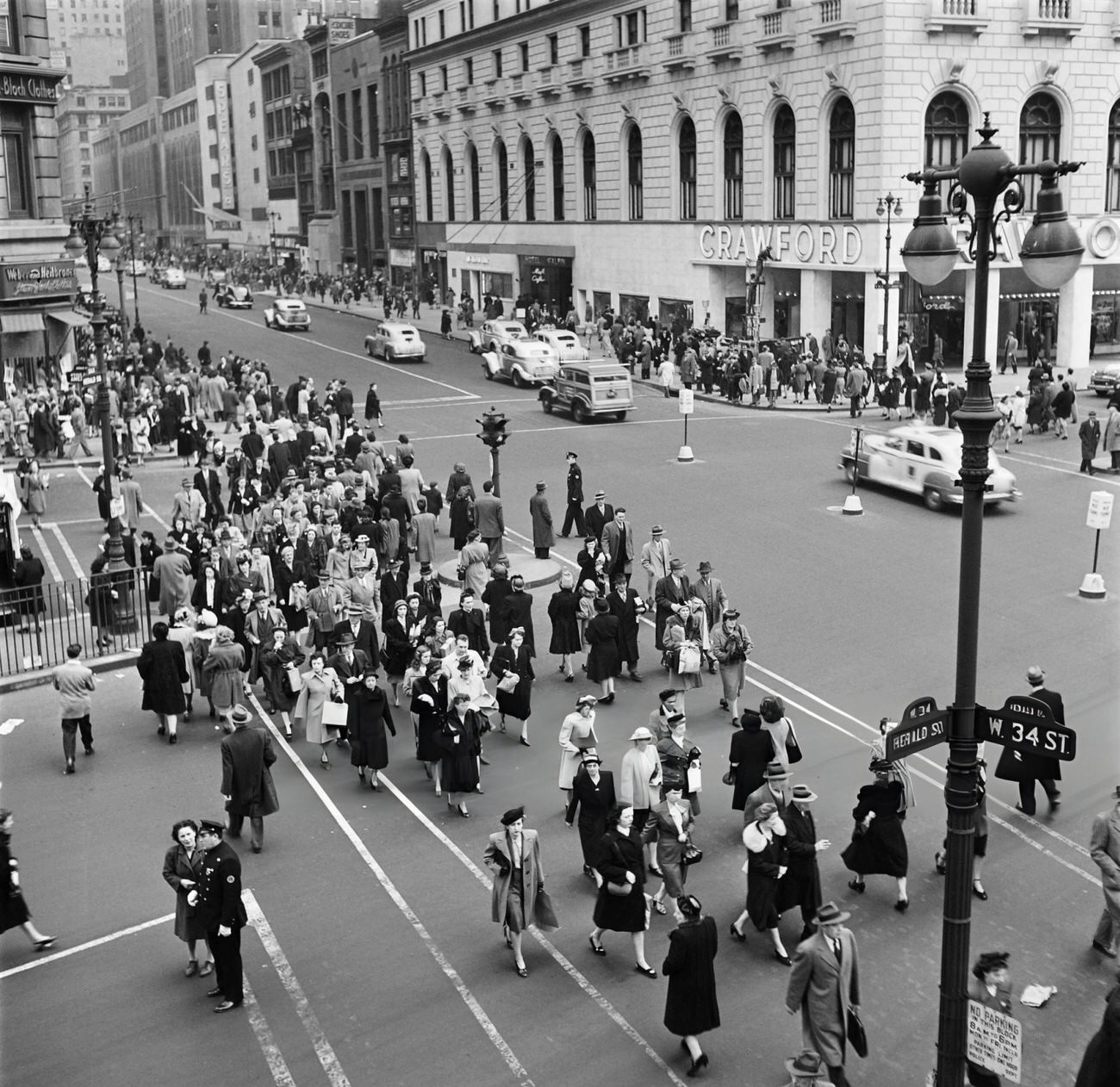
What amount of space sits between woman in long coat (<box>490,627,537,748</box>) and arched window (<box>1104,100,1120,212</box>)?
39406 millimetres

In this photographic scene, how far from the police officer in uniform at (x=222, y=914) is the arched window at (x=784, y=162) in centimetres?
4387

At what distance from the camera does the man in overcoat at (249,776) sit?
13.2 meters

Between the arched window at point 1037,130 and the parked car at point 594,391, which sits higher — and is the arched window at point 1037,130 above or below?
above

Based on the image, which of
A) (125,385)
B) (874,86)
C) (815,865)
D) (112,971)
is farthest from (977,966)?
(874,86)

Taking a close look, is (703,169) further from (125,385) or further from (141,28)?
(141,28)

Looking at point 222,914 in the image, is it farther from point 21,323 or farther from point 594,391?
point 21,323

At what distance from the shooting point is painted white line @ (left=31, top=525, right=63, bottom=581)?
24.5 m

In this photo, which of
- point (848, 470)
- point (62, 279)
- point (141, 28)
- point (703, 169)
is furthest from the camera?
point (141, 28)

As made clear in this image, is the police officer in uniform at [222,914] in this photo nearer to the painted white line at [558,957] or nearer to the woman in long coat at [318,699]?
the painted white line at [558,957]

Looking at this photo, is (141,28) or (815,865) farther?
(141,28)

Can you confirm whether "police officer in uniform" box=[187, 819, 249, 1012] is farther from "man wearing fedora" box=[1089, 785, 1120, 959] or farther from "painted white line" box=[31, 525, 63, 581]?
"painted white line" box=[31, 525, 63, 581]

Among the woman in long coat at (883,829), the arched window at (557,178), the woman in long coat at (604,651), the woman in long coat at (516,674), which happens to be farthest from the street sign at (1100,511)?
the arched window at (557,178)

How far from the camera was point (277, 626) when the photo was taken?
680 inches

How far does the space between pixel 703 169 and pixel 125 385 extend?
2618 centimetres
